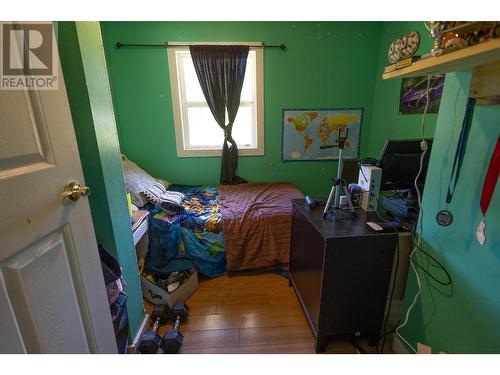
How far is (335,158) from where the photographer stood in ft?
10.4

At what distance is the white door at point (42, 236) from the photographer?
0.55m

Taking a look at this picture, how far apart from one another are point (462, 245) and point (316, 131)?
7.59 ft

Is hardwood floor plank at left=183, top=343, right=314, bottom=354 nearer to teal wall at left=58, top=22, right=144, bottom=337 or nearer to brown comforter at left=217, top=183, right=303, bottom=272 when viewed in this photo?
teal wall at left=58, top=22, right=144, bottom=337

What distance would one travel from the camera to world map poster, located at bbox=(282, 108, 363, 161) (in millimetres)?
3037

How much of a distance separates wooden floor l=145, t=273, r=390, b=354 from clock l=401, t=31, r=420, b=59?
5.15 ft

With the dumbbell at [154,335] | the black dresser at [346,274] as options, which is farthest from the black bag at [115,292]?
the black dresser at [346,274]

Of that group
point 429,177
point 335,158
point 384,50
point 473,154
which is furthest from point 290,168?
point 473,154

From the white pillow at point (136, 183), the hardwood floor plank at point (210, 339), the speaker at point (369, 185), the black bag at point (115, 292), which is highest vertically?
the speaker at point (369, 185)

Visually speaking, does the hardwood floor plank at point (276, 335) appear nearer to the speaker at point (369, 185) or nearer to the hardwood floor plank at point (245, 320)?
the hardwood floor plank at point (245, 320)

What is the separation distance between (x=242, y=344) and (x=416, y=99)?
2.65 m

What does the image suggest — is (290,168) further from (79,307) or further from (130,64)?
(79,307)

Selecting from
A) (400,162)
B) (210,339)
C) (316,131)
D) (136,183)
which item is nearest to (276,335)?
(210,339)

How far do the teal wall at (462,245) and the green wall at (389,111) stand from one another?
1415 mm

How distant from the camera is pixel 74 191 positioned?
29.0 inches
